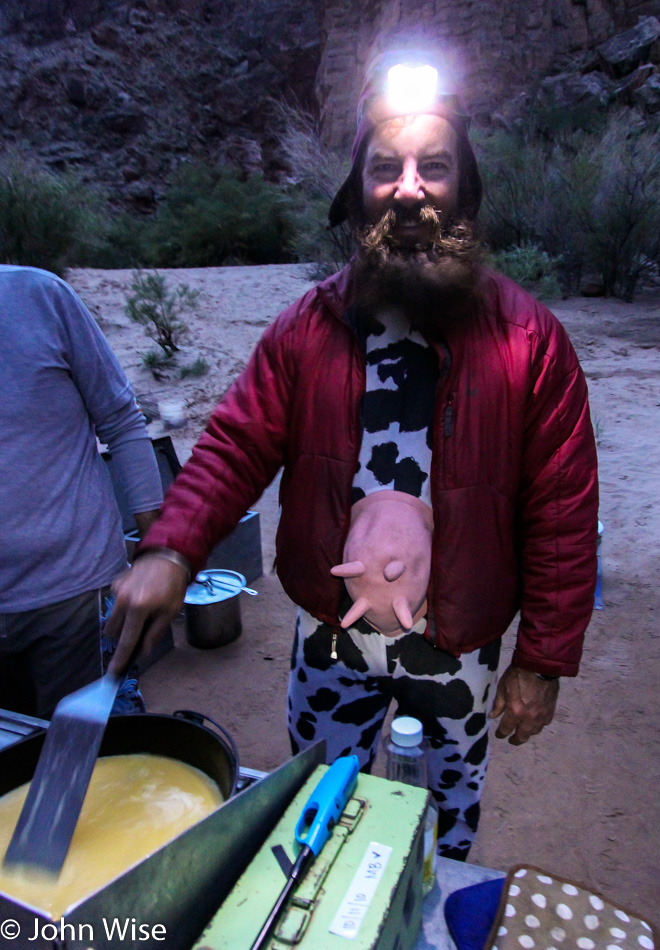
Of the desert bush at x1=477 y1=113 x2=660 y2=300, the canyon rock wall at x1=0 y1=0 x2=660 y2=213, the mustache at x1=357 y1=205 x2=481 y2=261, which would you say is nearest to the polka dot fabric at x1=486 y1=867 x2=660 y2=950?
the mustache at x1=357 y1=205 x2=481 y2=261

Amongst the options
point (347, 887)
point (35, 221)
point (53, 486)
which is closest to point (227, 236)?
point (35, 221)

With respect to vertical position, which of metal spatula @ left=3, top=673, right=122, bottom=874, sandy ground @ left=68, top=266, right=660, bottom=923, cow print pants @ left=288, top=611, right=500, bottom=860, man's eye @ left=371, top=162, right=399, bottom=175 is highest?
man's eye @ left=371, top=162, right=399, bottom=175

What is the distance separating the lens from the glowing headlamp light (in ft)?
4.08

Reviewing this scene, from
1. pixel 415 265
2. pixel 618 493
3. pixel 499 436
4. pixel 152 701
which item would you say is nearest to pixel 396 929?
pixel 499 436

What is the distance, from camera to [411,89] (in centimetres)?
125

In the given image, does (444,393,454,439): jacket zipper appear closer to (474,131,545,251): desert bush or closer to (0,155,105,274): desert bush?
(0,155,105,274): desert bush

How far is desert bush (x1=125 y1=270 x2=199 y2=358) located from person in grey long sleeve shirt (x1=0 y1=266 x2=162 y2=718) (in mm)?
6314

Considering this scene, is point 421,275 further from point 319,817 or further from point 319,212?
point 319,212

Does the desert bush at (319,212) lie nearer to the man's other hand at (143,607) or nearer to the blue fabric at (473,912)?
the man's other hand at (143,607)

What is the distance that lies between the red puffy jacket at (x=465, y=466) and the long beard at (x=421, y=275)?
4 centimetres

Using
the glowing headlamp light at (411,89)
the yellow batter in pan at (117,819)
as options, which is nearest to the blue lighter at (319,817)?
the yellow batter in pan at (117,819)

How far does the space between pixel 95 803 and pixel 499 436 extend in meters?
0.88

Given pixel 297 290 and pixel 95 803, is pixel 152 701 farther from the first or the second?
pixel 297 290

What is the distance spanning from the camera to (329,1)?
2052 cm
